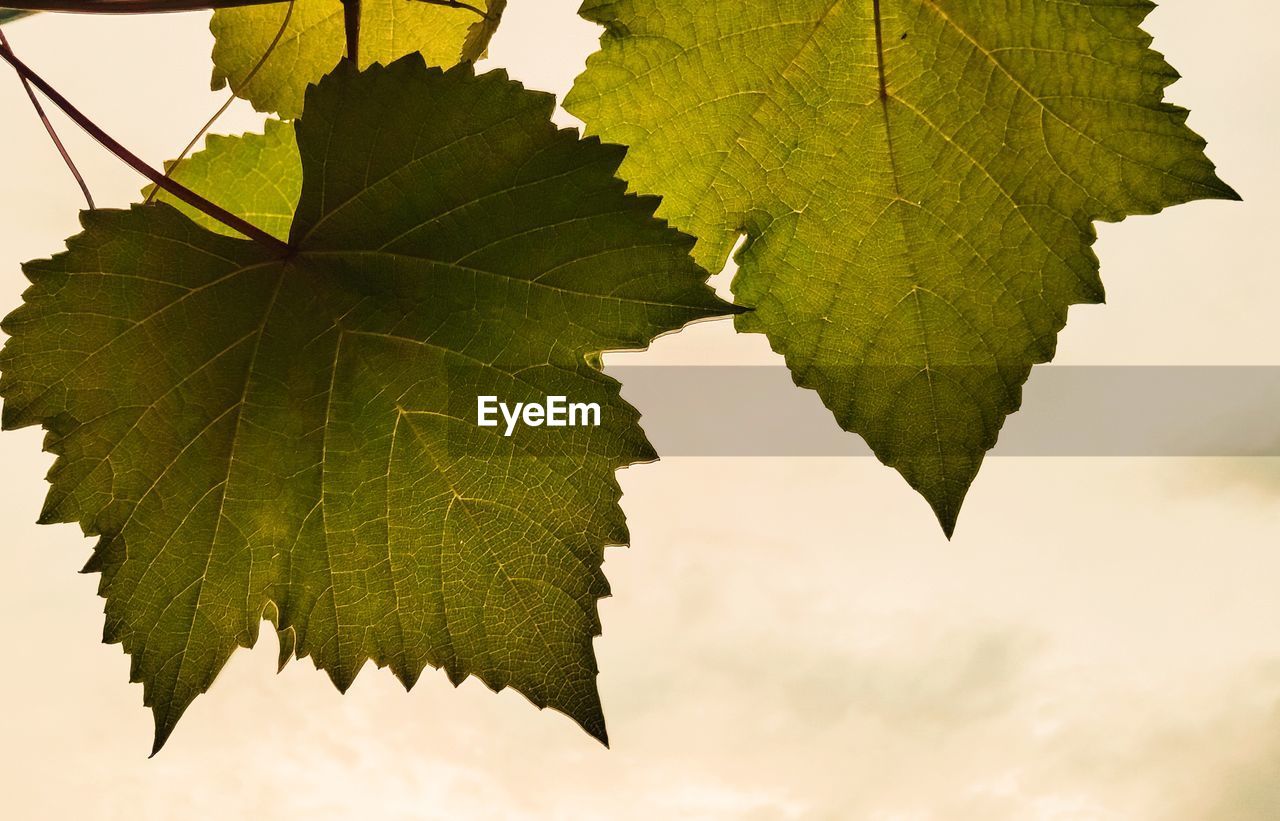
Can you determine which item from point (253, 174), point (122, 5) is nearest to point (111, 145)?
point (122, 5)

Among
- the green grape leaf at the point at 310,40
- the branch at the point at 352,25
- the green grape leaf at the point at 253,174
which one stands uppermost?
the green grape leaf at the point at 310,40

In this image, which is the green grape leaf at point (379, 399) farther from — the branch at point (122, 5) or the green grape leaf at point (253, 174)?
the green grape leaf at point (253, 174)

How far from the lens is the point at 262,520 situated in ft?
1.26

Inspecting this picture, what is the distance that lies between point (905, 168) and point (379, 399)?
20cm

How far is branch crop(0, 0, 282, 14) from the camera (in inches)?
12.7

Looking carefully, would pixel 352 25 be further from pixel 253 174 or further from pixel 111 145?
pixel 253 174

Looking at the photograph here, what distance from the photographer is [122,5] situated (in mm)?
331

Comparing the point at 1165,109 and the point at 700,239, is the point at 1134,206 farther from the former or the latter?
the point at 700,239

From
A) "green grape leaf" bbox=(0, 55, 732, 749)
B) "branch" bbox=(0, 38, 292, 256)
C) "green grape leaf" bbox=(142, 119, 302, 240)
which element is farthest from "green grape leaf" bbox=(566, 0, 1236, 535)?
"green grape leaf" bbox=(142, 119, 302, 240)

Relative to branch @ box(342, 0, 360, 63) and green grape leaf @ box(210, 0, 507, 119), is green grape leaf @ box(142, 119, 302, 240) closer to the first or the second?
green grape leaf @ box(210, 0, 507, 119)

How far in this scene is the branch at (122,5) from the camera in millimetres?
323

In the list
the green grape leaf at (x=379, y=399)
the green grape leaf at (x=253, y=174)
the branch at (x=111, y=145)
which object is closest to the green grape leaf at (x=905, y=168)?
the green grape leaf at (x=379, y=399)

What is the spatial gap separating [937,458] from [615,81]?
166mm

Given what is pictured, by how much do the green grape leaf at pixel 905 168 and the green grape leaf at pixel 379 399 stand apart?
0.12 ft
